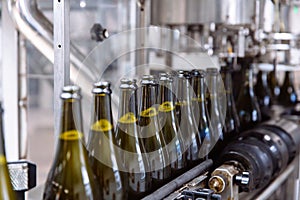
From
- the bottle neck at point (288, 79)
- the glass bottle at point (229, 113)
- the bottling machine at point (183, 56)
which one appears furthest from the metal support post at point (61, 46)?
the bottle neck at point (288, 79)

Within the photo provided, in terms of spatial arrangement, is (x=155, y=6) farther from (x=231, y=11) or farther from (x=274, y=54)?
(x=274, y=54)

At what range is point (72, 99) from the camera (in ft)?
1.65

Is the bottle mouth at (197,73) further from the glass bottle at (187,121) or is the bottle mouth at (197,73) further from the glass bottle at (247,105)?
the glass bottle at (247,105)

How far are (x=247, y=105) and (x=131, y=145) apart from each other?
0.65 m

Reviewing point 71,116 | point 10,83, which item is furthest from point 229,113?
point 10,83

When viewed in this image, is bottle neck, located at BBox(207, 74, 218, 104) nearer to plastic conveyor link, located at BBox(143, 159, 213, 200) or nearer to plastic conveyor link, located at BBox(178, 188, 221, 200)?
plastic conveyor link, located at BBox(143, 159, 213, 200)

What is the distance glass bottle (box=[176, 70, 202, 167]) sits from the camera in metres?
0.79

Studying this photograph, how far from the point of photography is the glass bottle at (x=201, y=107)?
2.78 feet

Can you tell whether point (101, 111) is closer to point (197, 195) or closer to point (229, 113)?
point (197, 195)

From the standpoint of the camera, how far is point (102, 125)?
59 centimetres

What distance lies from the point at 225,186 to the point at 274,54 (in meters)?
1.17

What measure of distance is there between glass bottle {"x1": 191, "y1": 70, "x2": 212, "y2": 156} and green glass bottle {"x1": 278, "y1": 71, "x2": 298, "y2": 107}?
1.00 m

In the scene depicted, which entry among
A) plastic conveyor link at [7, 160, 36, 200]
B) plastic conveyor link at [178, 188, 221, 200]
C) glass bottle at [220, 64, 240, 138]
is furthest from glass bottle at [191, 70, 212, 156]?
plastic conveyor link at [7, 160, 36, 200]

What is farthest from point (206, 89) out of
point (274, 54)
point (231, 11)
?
point (274, 54)
